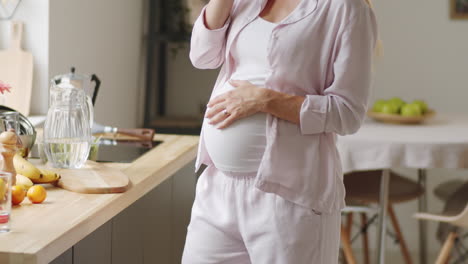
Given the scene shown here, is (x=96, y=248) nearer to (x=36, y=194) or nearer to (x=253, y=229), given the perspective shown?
(x=36, y=194)

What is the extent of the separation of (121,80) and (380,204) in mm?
1440

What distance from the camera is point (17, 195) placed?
1.64 meters

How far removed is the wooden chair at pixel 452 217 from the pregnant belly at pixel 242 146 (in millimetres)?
1584

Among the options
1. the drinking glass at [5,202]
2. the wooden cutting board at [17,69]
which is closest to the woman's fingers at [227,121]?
the drinking glass at [5,202]

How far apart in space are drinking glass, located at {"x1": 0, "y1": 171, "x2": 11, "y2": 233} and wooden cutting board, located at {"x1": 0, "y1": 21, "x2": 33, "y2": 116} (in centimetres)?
144

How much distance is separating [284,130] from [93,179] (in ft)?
1.72

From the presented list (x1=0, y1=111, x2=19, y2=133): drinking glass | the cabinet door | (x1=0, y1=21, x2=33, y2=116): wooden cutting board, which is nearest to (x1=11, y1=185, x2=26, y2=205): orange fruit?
the cabinet door

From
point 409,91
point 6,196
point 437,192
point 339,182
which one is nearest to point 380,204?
point 437,192

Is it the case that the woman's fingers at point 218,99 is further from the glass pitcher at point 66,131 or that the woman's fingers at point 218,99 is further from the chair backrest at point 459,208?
the chair backrest at point 459,208

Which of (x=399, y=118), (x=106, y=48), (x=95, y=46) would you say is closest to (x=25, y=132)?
(x=95, y=46)

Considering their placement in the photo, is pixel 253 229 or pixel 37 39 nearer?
pixel 253 229

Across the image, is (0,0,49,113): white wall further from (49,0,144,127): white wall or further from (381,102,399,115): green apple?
(381,102,399,115): green apple

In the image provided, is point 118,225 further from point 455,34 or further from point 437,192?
point 455,34

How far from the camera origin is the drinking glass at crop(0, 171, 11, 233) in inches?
56.6
